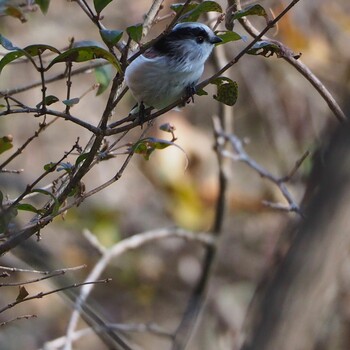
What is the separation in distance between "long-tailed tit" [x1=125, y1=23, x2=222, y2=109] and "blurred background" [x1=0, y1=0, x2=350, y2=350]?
2094 millimetres

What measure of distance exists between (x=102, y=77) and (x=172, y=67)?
0.74 feet

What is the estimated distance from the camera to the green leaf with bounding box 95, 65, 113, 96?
2.02 metres

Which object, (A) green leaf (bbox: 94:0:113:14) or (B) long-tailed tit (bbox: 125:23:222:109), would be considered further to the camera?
(B) long-tailed tit (bbox: 125:23:222:109)

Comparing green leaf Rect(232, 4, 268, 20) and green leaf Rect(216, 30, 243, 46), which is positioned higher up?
green leaf Rect(232, 4, 268, 20)

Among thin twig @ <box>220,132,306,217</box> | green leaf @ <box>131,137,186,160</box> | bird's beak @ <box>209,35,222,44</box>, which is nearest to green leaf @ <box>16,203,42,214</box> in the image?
green leaf @ <box>131,137,186,160</box>

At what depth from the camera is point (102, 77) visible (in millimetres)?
2035

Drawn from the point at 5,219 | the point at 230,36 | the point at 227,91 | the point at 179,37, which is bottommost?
the point at 5,219

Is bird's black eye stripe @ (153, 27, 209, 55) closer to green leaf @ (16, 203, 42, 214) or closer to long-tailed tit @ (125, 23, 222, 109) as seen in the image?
long-tailed tit @ (125, 23, 222, 109)

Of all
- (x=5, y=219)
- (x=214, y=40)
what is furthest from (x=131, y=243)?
(x=5, y=219)

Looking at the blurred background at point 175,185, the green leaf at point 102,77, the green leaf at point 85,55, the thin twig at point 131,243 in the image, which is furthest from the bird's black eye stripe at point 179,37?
the blurred background at point 175,185

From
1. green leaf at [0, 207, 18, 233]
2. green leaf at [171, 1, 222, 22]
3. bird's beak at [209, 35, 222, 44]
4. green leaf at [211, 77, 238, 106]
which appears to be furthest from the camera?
bird's beak at [209, 35, 222, 44]

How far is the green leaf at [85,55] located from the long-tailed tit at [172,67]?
0.38 m

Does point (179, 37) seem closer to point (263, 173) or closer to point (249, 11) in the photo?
point (249, 11)

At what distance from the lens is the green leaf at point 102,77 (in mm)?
2020
